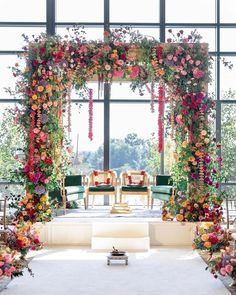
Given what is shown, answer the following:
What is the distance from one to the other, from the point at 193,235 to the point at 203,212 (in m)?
0.41

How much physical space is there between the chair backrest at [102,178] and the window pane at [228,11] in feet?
13.4

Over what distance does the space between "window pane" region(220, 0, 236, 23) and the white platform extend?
17.0ft

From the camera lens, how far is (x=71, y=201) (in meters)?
11.5

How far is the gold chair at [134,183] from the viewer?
1159 centimetres

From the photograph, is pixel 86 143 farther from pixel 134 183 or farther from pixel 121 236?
pixel 121 236

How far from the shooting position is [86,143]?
1270cm

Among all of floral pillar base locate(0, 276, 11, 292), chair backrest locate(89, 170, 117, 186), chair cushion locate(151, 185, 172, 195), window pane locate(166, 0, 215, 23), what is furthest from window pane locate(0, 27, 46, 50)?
floral pillar base locate(0, 276, 11, 292)

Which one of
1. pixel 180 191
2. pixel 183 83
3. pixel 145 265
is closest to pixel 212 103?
pixel 183 83

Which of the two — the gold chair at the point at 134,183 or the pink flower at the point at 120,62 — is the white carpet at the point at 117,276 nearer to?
the gold chair at the point at 134,183

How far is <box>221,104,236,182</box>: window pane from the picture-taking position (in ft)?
40.7

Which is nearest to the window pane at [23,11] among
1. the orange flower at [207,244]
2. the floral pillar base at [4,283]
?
the orange flower at [207,244]

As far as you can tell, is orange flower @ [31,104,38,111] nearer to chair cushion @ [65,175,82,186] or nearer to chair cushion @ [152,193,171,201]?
chair cushion @ [65,175,82,186]

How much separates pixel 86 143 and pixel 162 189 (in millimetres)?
2257

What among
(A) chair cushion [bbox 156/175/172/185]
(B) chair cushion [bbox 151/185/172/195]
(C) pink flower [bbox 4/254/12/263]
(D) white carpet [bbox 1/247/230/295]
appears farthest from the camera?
(A) chair cushion [bbox 156/175/172/185]
